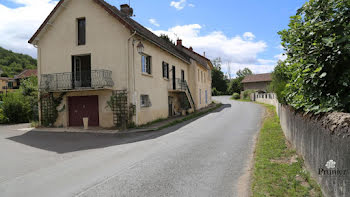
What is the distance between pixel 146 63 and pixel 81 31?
473 centimetres

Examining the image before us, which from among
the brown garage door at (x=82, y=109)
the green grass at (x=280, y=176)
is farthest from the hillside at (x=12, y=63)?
the green grass at (x=280, y=176)

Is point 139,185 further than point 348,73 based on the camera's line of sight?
Yes

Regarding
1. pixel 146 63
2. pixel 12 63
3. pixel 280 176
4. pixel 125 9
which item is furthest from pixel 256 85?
Result: pixel 12 63

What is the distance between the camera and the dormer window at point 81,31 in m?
15.0

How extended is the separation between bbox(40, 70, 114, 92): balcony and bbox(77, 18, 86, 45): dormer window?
2131 mm

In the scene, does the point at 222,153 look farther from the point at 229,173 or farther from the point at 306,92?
the point at 306,92

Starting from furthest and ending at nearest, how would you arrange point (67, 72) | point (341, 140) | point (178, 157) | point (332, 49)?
point (67, 72), point (178, 157), point (332, 49), point (341, 140)

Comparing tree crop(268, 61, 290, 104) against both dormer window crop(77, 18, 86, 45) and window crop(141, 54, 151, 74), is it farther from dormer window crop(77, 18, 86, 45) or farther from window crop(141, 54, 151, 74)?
dormer window crop(77, 18, 86, 45)

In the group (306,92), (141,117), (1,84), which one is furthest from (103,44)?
(1,84)

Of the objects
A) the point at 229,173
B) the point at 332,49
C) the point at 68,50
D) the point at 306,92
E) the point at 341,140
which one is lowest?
the point at 229,173

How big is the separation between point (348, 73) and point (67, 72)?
13472 millimetres

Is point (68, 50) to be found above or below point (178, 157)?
above

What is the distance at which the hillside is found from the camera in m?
57.3

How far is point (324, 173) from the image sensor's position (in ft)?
11.4
